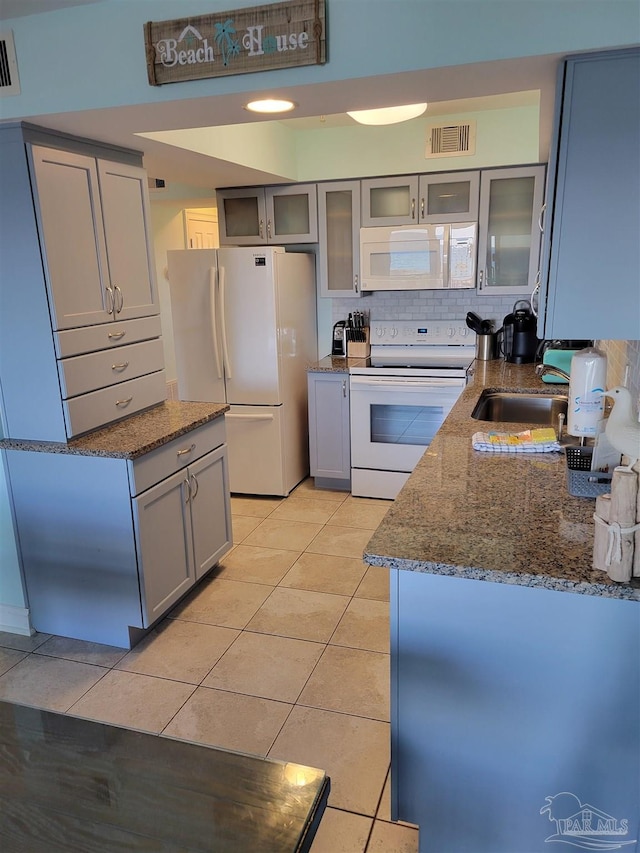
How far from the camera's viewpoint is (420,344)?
178 inches

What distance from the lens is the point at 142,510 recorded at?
96.9 inches

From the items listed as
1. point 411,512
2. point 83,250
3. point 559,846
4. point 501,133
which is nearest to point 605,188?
point 411,512

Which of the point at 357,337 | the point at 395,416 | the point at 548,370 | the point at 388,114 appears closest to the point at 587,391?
the point at 548,370

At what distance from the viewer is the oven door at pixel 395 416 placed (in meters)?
3.93

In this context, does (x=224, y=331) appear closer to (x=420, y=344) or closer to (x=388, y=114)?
(x=420, y=344)

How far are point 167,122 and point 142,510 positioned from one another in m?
1.50

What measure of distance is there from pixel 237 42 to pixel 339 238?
2.53m

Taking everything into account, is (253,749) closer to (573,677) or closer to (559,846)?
(559,846)

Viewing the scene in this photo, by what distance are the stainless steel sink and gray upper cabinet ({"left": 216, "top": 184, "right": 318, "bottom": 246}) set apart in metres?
1.93

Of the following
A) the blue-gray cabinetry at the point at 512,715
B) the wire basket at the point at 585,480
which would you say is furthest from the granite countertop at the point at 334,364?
the blue-gray cabinetry at the point at 512,715

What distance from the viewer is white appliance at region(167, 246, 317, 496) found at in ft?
13.0

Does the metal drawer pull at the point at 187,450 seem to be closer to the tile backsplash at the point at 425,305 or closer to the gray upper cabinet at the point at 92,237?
the gray upper cabinet at the point at 92,237

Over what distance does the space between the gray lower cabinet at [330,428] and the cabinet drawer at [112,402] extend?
136 centimetres

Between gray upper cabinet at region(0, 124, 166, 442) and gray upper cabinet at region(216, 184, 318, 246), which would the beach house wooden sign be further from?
gray upper cabinet at region(216, 184, 318, 246)
